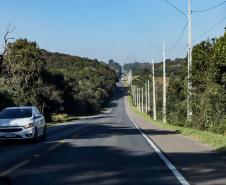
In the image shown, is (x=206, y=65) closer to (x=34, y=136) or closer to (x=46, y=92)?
(x=34, y=136)

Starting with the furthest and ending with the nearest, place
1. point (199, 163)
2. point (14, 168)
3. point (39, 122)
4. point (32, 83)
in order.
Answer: point (32, 83), point (39, 122), point (199, 163), point (14, 168)

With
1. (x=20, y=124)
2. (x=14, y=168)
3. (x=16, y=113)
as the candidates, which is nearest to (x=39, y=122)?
(x=16, y=113)

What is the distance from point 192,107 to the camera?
3775 cm

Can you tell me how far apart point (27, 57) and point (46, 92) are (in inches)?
256

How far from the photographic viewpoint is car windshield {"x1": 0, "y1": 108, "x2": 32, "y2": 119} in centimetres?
A: 2458

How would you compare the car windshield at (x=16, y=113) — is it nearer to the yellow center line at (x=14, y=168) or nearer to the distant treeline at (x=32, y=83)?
the yellow center line at (x=14, y=168)

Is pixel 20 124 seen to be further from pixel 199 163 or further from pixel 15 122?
pixel 199 163

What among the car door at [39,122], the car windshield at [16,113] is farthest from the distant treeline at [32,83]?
the car windshield at [16,113]

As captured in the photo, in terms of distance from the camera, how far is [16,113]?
24969mm

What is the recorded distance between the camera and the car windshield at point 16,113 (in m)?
24.6

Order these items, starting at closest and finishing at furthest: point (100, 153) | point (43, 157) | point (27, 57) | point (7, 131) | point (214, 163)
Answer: point (214, 163)
point (43, 157)
point (100, 153)
point (7, 131)
point (27, 57)

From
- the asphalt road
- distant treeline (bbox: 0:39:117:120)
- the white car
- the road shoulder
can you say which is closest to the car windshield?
the white car

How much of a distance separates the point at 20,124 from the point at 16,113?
136 cm

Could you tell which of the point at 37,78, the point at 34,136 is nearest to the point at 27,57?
the point at 37,78
